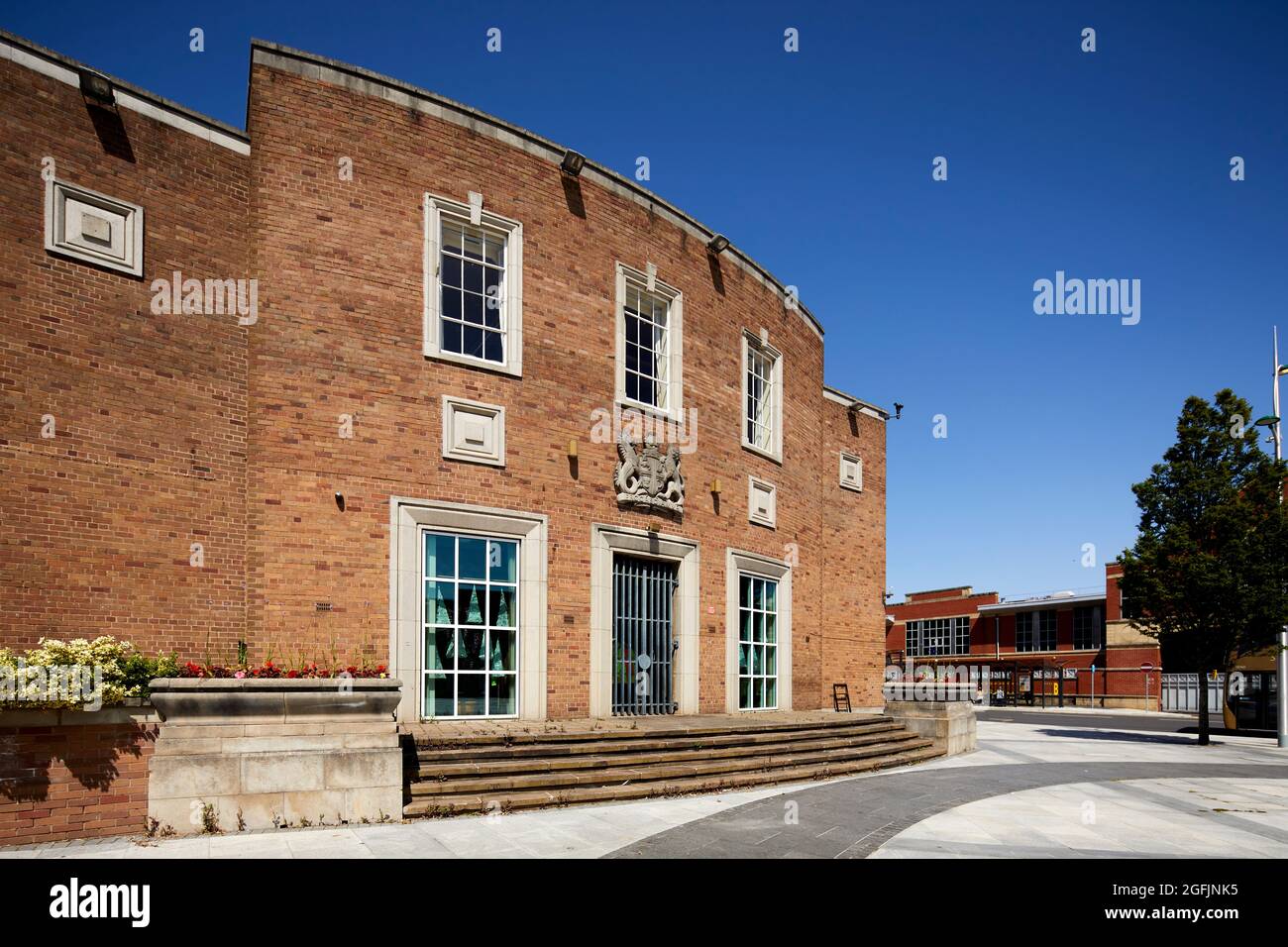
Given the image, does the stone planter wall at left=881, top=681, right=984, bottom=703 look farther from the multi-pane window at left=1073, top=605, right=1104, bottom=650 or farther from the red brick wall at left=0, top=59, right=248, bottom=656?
the red brick wall at left=0, top=59, right=248, bottom=656

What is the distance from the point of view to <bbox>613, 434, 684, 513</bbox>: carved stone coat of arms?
15.3m

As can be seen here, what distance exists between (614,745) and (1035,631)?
168ft

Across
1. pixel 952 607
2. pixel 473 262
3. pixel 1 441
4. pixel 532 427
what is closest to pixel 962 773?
pixel 532 427

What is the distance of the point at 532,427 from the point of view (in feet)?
46.1

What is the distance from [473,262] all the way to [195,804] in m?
8.71

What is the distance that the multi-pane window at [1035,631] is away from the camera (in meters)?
54.5

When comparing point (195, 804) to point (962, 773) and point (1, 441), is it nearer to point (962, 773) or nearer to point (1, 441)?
point (1, 441)

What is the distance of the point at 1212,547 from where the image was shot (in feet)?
71.6

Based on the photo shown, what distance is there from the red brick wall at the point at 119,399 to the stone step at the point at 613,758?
365 cm

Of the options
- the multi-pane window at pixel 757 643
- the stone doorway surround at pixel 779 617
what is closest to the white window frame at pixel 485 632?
the stone doorway surround at pixel 779 617

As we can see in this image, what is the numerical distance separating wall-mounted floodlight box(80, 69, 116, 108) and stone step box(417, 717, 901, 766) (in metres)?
9.03

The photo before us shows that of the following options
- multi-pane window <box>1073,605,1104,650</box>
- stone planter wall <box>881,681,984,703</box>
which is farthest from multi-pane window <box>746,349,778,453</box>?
multi-pane window <box>1073,605,1104,650</box>

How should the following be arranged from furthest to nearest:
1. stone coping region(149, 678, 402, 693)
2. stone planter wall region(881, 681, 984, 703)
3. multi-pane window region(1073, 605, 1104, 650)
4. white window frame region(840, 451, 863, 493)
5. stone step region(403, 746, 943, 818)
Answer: multi-pane window region(1073, 605, 1104, 650) < stone planter wall region(881, 681, 984, 703) < white window frame region(840, 451, 863, 493) < stone step region(403, 746, 943, 818) < stone coping region(149, 678, 402, 693)
